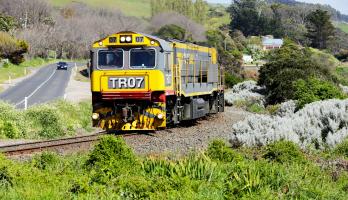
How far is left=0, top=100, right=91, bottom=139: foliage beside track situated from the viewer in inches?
772

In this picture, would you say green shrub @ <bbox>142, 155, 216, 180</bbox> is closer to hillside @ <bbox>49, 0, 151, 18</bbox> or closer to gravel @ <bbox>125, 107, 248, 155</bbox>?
gravel @ <bbox>125, 107, 248, 155</bbox>

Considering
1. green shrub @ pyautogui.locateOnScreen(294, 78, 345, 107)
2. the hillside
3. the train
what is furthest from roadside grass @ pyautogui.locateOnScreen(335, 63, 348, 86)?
the hillside

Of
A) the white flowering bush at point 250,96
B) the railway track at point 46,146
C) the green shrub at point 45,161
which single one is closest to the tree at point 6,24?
the white flowering bush at point 250,96

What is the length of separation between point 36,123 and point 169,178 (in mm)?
13946

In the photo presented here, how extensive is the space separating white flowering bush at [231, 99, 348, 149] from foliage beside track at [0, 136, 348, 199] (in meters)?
3.05

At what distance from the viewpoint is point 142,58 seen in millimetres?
18406

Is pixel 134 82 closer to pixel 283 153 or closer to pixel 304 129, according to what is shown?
pixel 304 129

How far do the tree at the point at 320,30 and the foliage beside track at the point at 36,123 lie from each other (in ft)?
339

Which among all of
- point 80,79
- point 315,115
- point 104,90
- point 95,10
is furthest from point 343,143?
point 95,10

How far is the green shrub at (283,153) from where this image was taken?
1103 cm

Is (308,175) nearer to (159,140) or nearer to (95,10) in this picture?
(159,140)

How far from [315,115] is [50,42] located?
9435 cm

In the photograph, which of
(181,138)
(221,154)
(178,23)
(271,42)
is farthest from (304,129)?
(271,42)

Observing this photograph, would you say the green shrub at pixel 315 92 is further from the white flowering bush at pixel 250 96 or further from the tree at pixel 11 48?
the tree at pixel 11 48
